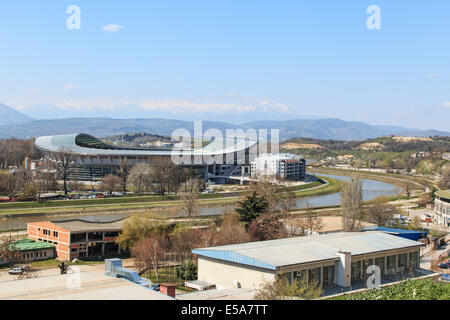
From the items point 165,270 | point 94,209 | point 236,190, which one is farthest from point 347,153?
point 165,270

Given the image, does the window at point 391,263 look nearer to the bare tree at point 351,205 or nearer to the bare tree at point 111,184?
the bare tree at point 351,205

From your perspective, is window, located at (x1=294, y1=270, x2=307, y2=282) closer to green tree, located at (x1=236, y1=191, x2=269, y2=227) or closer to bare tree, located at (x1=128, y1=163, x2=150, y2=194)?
green tree, located at (x1=236, y1=191, x2=269, y2=227)

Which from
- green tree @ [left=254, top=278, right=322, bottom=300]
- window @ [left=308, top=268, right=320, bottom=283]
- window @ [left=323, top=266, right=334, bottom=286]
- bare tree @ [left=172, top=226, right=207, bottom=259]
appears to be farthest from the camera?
bare tree @ [left=172, top=226, right=207, bottom=259]

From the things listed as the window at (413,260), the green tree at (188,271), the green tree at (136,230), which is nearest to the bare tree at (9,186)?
the green tree at (136,230)

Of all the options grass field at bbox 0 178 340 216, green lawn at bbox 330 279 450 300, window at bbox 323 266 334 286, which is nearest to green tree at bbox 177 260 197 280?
window at bbox 323 266 334 286
